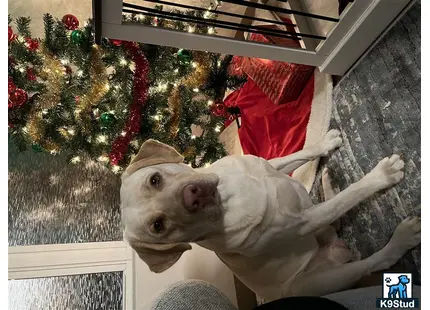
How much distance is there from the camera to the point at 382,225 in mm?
1845

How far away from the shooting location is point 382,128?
72.8 inches

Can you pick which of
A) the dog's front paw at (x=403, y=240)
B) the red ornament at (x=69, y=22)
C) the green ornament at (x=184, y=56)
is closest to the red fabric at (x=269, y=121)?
the green ornament at (x=184, y=56)

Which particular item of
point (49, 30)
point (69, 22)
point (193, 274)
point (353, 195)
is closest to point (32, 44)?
point (49, 30)

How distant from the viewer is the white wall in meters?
2.57

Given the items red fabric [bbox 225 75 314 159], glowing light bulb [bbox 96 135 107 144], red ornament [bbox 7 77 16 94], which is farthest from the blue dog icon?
red ornament [bbox 7 77 16 94]

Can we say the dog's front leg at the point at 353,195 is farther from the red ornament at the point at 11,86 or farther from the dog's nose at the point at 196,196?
the red ornament at the point at 11,86

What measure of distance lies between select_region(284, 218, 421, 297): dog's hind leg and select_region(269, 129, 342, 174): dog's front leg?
0.54 m

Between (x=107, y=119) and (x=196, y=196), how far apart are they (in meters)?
1.17

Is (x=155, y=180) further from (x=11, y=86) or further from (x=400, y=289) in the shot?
(x=11, y=86)

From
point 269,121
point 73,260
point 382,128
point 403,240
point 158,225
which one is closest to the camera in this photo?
point 158,225

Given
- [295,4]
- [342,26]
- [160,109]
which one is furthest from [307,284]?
[295,4]

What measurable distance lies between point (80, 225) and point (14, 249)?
51 cm

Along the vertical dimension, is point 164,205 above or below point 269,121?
below

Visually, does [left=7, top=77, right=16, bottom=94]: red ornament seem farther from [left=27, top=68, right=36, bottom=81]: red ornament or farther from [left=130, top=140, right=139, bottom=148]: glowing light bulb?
[left=130, top=140, right=139, bottom=148]: glowing light bulb
